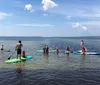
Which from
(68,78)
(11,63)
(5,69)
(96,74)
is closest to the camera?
(68,78)

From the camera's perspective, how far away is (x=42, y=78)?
17375 mm

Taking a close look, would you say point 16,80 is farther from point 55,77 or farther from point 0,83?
point 55,77

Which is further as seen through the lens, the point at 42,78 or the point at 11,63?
the point at 11,63

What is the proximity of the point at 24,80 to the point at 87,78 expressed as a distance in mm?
5727

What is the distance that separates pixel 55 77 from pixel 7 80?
4.35 m

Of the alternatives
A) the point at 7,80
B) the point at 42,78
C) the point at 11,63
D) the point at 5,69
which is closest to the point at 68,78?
the point at 42,78

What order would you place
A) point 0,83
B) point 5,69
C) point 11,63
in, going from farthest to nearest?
point 11,63 < point 5,69 < point 0,83

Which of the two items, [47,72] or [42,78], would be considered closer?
[42,78]

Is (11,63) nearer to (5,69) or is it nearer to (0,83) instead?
(5,69)

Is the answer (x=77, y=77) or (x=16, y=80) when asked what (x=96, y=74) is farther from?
(x=16, y=80)

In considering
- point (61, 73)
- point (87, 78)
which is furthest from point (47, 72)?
point (87, 78)

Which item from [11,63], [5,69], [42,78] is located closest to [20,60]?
[11,63]

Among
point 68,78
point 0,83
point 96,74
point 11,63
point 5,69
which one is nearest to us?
point 0,83

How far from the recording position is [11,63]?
24.2 metres
